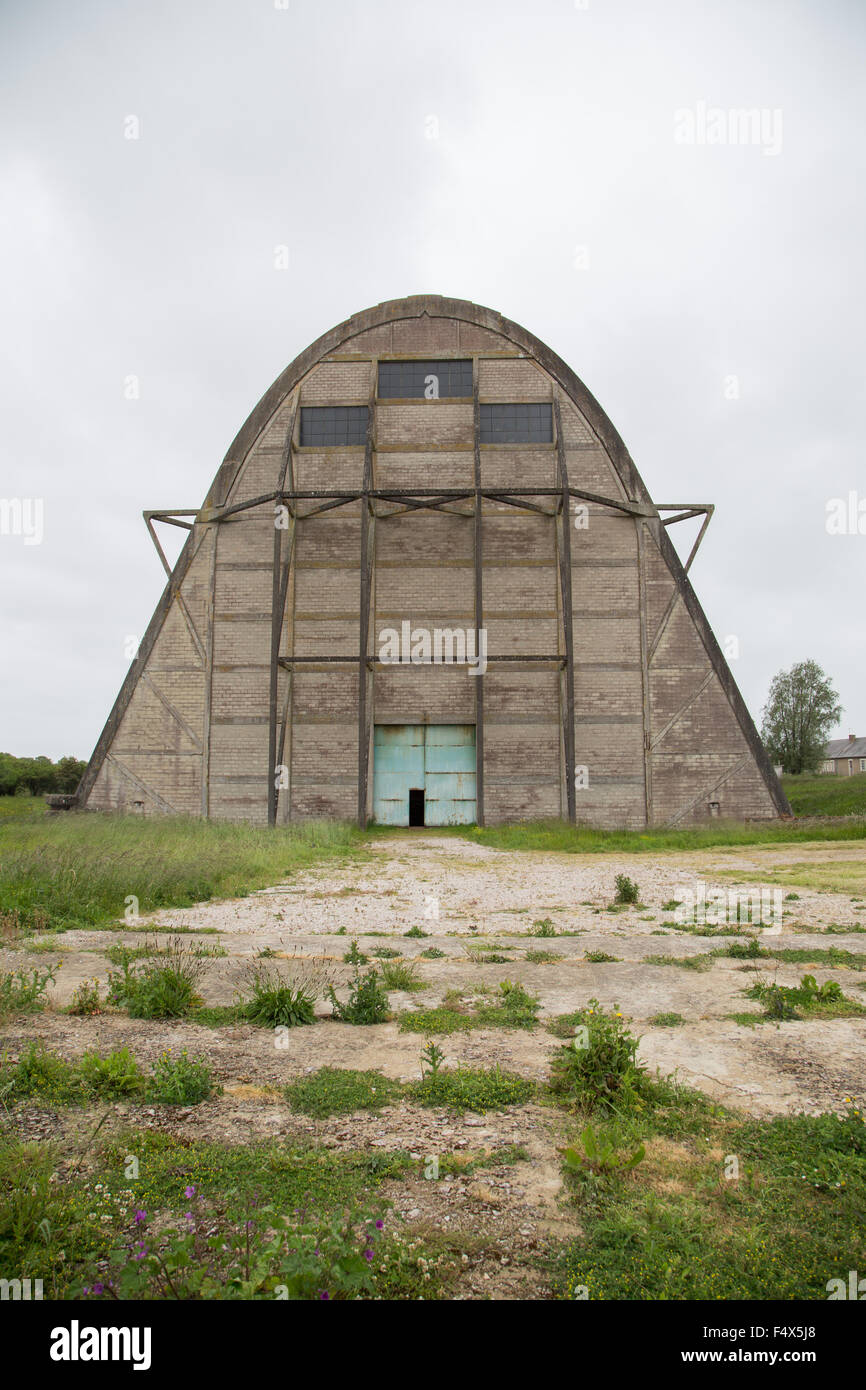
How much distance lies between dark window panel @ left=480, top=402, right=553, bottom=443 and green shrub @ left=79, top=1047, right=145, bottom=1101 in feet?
67.4

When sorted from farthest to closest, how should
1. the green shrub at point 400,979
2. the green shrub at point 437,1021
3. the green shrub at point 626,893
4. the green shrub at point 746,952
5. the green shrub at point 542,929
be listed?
the green shrub at point 626,893 < the green shrub at point 542,929 < the green shrub at point 746,952 < the green shrub at point 400,979 < the green shrub at point 437,1021

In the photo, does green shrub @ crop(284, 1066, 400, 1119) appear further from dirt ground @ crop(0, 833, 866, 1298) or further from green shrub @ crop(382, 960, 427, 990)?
green shrub @ crop(382, 960, 427, 990)

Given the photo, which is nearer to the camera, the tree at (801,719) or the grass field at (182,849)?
the grass field at (182,849)

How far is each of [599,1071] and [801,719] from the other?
4927 centimetres

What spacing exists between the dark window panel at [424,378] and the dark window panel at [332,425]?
102cm

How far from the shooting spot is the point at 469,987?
542 centimetres

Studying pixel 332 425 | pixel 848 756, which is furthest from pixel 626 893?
pixel 848 756

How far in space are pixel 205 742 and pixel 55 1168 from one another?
17.9m

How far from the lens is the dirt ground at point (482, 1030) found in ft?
9.59

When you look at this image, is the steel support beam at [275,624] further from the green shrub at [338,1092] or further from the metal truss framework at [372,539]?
the green shrub at [338,1092]

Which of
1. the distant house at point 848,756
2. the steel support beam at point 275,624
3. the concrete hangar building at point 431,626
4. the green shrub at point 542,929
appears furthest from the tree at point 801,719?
the green shrub at point 542,929

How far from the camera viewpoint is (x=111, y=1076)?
3.64 metres
